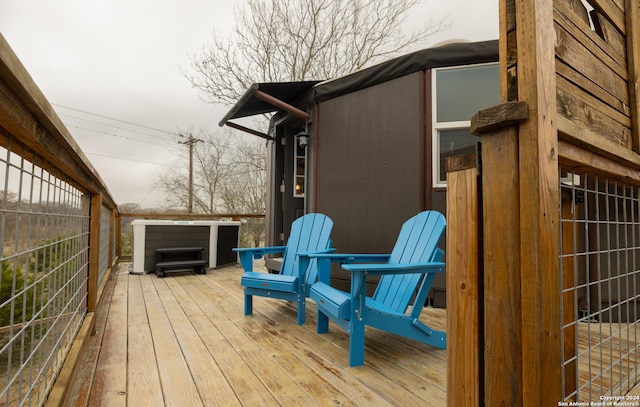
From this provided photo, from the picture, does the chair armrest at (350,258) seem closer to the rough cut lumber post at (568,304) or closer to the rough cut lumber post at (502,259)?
the rough cut lumber post at (568,304)

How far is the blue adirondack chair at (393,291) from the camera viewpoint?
1.89 m

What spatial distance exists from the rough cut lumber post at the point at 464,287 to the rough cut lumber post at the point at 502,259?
33 mm

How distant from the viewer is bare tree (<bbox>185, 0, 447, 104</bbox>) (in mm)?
7605

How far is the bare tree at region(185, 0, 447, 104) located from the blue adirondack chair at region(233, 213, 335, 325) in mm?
5828

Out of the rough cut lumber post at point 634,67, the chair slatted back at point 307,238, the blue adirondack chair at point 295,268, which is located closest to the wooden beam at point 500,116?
the rough cut lumber post at point 634,67

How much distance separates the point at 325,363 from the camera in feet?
6.19

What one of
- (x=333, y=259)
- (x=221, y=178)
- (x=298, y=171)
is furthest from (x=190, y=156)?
(x=333, y=259)

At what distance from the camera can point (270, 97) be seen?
13.2 ft

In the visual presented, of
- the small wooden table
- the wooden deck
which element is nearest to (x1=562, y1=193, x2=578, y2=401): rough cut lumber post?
the wooden deck

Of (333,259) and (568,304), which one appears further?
(333,259)

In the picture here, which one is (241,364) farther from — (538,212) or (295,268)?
(538,212)

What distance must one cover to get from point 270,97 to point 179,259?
3046 mm

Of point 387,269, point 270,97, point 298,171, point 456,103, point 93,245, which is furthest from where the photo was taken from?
point 298,171

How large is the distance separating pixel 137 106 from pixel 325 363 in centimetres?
1621
